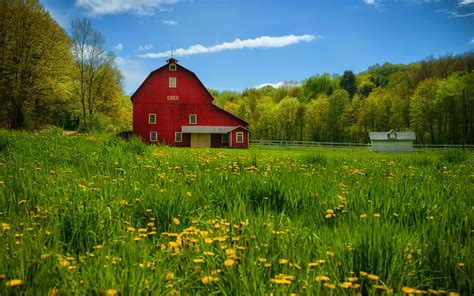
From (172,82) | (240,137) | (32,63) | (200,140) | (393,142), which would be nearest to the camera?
(32,63)

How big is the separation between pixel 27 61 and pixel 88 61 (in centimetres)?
1371

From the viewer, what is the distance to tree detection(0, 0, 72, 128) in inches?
1378

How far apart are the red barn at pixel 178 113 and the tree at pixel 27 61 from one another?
9.57 metres

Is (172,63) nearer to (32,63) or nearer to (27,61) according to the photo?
(32,63)

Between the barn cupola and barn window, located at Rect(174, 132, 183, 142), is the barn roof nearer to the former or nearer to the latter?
barn window, located at Rect(174, 132, 183, 142)

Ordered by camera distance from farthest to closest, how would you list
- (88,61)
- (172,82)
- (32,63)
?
(88,61), (172,82), (32,63)

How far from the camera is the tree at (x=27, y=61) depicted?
35000mm

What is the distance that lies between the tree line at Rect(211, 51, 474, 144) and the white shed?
953 centimetres

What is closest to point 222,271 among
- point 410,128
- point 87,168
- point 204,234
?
point 204,234

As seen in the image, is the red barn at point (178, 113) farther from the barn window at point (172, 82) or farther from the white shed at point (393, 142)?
the white shed at point (393, 142)

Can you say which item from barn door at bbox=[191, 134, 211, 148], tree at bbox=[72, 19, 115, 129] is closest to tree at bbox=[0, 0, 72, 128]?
tree at bbox=[72, 19, 115, 129]

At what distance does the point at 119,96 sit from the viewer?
54.8 meters

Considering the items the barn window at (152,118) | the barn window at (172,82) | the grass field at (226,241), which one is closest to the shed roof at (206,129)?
the barn window at (152,118)

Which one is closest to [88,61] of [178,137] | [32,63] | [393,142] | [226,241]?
[32,63]
